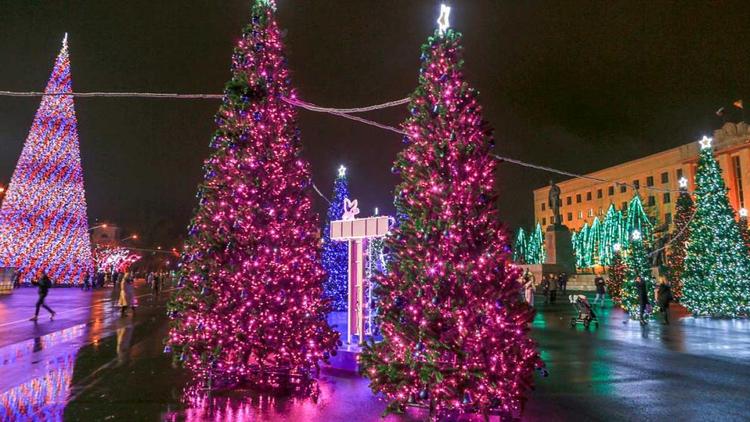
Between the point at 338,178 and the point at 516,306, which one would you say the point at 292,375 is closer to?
the point at 516,306

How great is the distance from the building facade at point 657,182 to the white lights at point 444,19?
39.4 m

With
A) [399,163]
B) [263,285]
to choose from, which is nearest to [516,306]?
[399,163]

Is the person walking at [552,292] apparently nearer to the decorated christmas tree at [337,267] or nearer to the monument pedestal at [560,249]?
the monument pedestal at [560,249]

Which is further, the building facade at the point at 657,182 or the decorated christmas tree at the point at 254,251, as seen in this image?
the building facade at the point at 657,182

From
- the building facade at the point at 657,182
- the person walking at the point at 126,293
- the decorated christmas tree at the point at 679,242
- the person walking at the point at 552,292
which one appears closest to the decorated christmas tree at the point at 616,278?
the person walking at the point at 552,292

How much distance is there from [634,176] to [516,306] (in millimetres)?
86199

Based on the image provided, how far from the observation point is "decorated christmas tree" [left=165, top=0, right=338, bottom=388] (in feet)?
26.2

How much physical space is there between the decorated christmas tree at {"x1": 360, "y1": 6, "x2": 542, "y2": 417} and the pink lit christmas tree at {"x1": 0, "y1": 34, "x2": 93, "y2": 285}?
3046cm

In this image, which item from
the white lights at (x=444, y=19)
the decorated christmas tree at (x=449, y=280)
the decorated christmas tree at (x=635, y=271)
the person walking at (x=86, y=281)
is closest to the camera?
the decorated christmas tree at (x=449, y=280)

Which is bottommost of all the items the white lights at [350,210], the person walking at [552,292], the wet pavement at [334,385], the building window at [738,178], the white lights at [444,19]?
the wet pavement at [334,385]

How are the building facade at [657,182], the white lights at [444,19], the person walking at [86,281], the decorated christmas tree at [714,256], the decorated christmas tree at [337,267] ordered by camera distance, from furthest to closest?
the building facade at [657,182], the person walking at [86,281], the decorated christmas tree at [337,267], the decorated christmas tree at [714,256], the white lights at [444,19]

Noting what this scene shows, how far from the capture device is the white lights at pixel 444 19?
684 centimetres

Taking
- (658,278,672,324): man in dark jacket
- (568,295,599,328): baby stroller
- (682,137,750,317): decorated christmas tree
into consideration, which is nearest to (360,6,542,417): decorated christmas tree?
(568,295,599,328): baby stroller

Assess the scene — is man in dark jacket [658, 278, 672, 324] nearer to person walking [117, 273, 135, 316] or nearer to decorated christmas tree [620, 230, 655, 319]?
decorated christmas tree [620, 230, 655, 319]
